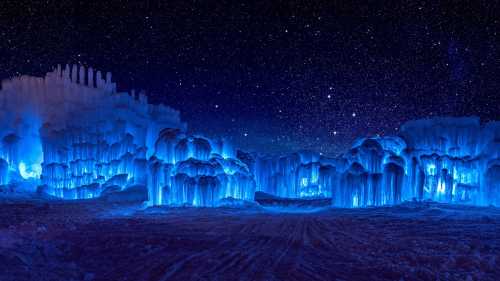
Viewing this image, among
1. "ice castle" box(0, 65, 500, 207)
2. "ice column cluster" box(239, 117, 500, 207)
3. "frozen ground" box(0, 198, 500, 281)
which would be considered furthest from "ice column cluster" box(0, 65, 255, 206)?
"ice column cluster" box(239, 117, 500, 207)

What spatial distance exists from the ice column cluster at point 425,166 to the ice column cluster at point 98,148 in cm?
767

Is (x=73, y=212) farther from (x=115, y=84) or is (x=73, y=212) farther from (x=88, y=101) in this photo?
(x=115, y=84)

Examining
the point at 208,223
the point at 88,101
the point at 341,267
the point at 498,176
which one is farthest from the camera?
the point at 88,101

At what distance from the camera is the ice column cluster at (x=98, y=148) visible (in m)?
27.7

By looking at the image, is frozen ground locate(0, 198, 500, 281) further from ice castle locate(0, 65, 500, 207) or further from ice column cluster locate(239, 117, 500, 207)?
ice castle locate(0, 65, 500, 207)

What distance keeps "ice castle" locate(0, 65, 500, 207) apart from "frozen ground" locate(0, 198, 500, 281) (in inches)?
235

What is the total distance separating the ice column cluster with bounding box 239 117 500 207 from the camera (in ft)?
86.8

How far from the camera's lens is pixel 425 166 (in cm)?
2900

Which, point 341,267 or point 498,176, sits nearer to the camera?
point 341,267

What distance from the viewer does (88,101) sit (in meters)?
40.6

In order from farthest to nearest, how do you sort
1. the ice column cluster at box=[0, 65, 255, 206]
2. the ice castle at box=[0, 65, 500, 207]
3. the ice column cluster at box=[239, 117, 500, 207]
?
the ice column cluster at box=[0, 65, 255, 206] → the ice castle at box=[0, 65, 500, 207] → the ice column cluster at box=[239, 117, 500, 207]

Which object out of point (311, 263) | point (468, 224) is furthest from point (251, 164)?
point (311, 263)

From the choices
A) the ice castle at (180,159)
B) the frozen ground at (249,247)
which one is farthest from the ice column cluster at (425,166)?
the frozen ground at (249,247)

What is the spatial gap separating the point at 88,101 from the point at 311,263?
3551 centimetres
